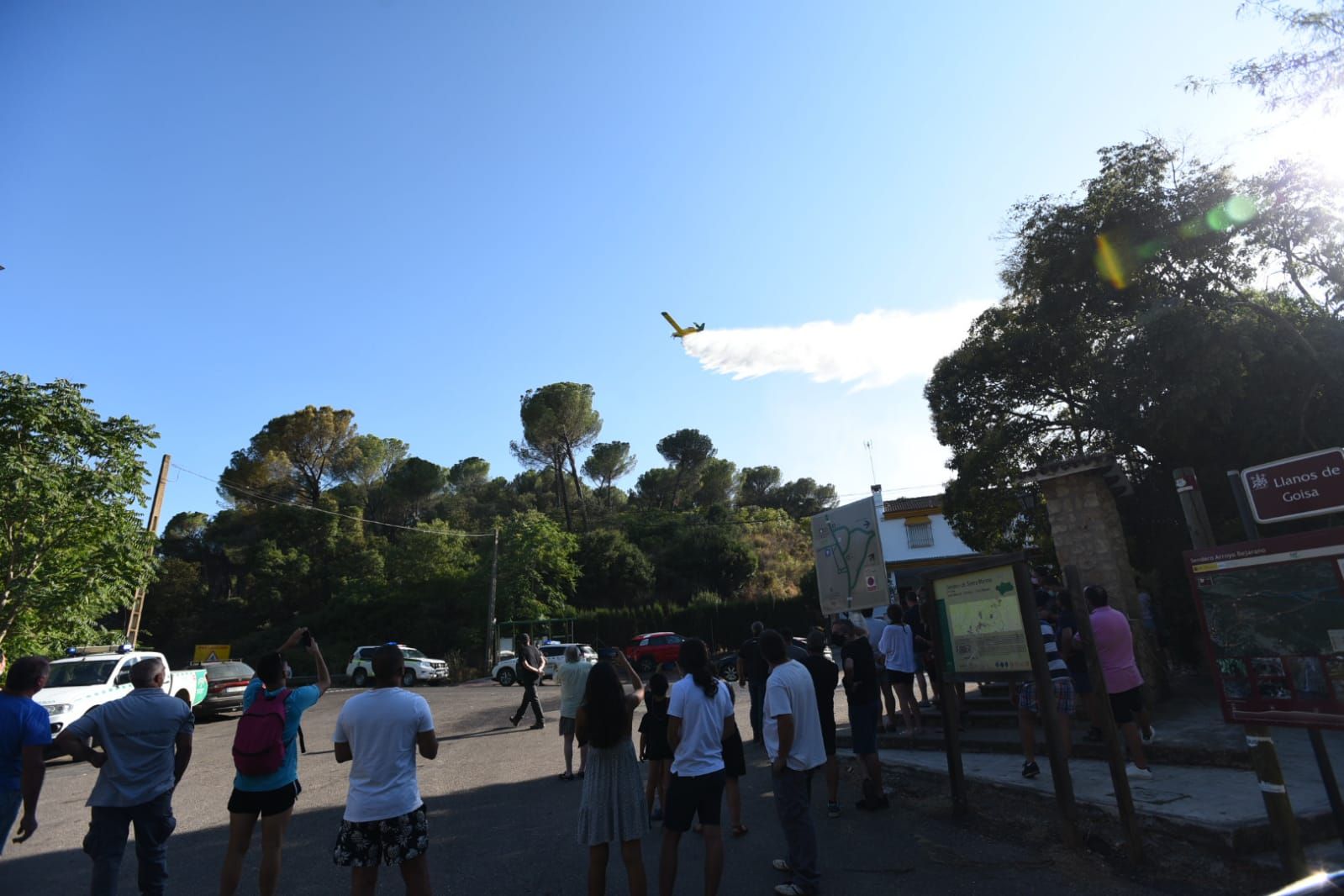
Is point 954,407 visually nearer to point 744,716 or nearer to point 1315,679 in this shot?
point 744,716

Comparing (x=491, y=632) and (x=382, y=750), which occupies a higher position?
(x=491, y=632)

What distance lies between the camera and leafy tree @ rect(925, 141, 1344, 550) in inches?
445

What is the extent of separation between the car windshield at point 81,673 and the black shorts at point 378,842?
1355cm

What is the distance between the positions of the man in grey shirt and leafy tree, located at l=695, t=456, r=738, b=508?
167 ft

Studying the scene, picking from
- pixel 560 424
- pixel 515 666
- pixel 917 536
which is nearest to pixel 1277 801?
pixel 515 666

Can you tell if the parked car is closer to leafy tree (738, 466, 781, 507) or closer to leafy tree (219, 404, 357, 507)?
leafy tree (219, 404, 357, 507)

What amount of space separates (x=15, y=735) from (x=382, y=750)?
255 cm

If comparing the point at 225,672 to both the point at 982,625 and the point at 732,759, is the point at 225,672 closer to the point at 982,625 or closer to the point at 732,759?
the point at 732,759

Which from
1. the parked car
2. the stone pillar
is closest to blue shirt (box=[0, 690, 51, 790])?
the stone pillar

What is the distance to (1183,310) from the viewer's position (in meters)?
11.5

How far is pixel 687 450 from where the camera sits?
57.6 m

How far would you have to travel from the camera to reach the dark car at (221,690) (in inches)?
651

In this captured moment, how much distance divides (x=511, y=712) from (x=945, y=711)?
11.4m

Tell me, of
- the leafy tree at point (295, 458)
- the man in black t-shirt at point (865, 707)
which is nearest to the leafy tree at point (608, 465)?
the leafy tree at point (295, 458)
